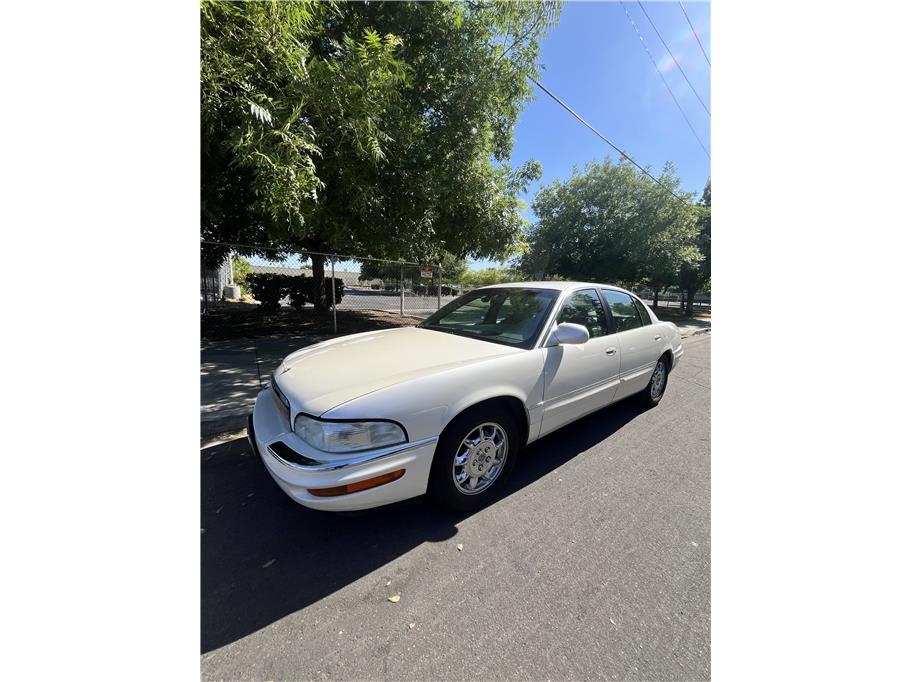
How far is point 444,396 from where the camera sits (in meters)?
1.96

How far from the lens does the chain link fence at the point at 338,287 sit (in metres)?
9.27

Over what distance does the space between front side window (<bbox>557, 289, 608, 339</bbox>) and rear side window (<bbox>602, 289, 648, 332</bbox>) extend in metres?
0.17

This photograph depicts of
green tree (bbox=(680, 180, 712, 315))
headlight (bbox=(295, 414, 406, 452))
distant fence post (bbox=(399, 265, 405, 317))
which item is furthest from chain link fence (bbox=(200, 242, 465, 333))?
green tree (bbox=(680, 180, 712, 315))

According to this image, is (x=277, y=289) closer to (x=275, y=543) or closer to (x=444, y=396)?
(x=275, y=543)

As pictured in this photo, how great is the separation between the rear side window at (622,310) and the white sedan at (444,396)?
0.03 m

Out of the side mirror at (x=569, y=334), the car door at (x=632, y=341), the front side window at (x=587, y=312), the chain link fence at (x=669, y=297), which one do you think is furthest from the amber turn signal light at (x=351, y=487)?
the chain link fence at (x=669, y=297)

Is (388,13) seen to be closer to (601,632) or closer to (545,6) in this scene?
(545,6)

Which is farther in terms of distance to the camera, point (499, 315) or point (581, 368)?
point (499, 315)

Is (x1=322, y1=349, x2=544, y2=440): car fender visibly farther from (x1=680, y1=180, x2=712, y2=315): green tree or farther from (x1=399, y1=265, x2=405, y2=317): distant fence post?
(x1=680, y1=180, x2=712, y2=315): green tree

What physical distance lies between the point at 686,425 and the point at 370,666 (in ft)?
12.3

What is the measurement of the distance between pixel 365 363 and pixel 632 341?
8.79 feet

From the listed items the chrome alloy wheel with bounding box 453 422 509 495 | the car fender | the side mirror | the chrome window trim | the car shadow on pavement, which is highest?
the side mirror

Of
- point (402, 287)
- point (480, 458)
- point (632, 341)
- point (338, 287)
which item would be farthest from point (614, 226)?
point (480, 458)

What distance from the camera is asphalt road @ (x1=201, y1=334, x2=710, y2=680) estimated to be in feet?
4.62
